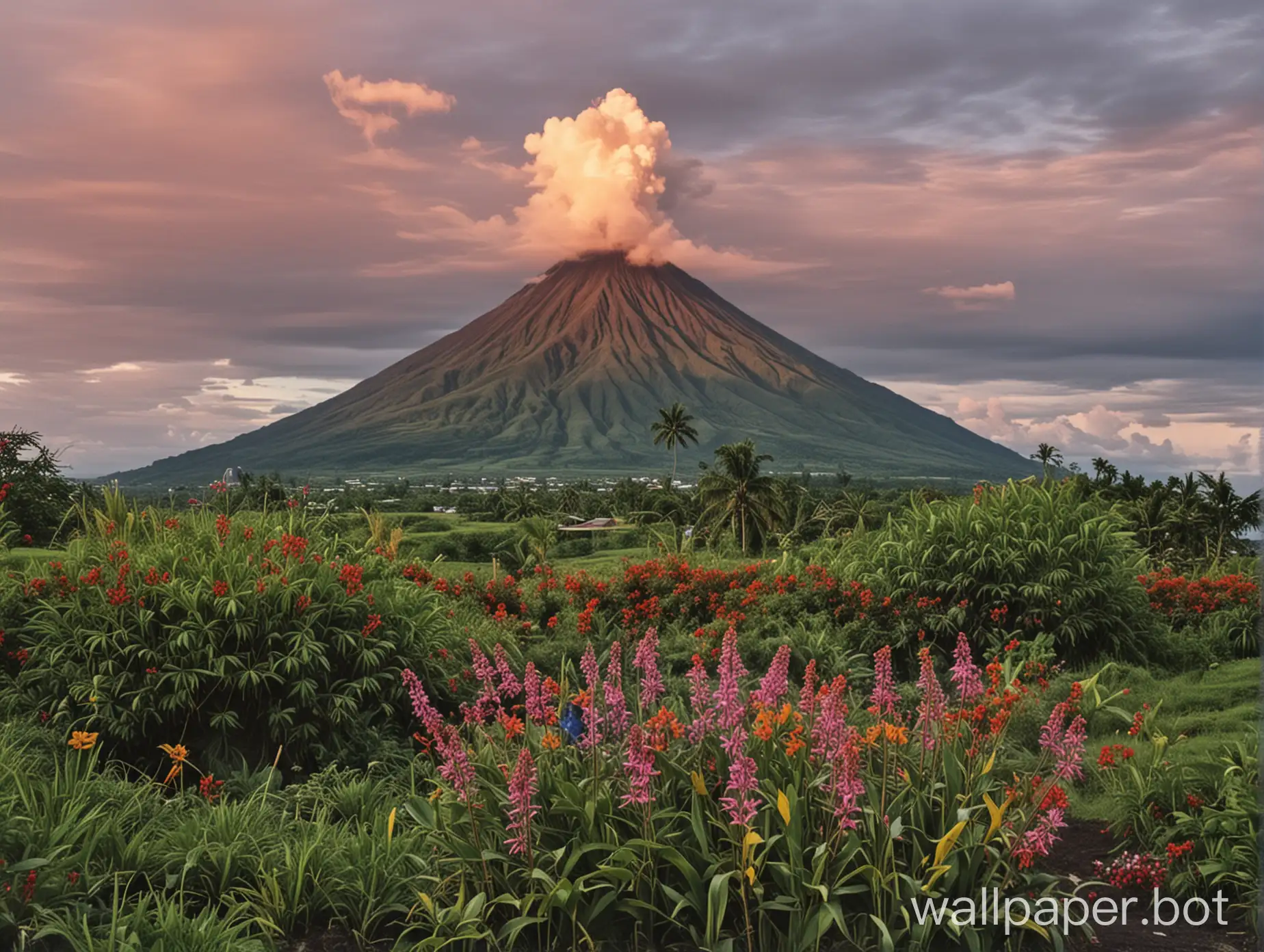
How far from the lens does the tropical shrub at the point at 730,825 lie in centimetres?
380

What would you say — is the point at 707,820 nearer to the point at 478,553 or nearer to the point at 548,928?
the point at 548,928

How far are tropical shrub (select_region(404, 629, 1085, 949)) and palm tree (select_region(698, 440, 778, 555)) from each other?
43.1 m

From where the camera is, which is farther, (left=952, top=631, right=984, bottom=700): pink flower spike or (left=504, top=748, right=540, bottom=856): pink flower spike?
(left=952, top=631, right=984, bottom=700): pink flower spike

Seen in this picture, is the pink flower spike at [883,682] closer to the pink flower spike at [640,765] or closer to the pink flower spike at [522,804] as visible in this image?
the pink flower spike at [640,765]

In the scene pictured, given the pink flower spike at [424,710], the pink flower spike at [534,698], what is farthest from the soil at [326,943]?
the pink flower spike at [534,698]

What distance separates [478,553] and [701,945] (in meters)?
48.7

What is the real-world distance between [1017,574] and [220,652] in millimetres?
7410

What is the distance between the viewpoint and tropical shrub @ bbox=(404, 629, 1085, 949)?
3801 millimetres

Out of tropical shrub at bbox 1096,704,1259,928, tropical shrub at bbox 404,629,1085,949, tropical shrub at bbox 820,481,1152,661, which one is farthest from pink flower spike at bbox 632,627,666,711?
tropical shrub at bbox 820,481,1152,661

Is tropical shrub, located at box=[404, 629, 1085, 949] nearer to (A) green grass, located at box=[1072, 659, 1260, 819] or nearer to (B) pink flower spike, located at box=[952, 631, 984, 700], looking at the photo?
(B) pink flower spike, located at box=[952, 631, 984, 700]

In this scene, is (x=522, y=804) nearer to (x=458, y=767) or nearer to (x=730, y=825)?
(x=458, y=767)

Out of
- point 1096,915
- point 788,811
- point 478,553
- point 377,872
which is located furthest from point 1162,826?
point 478,553

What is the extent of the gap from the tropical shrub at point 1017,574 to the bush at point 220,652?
17.0 feet

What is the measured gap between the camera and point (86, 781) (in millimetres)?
5016
